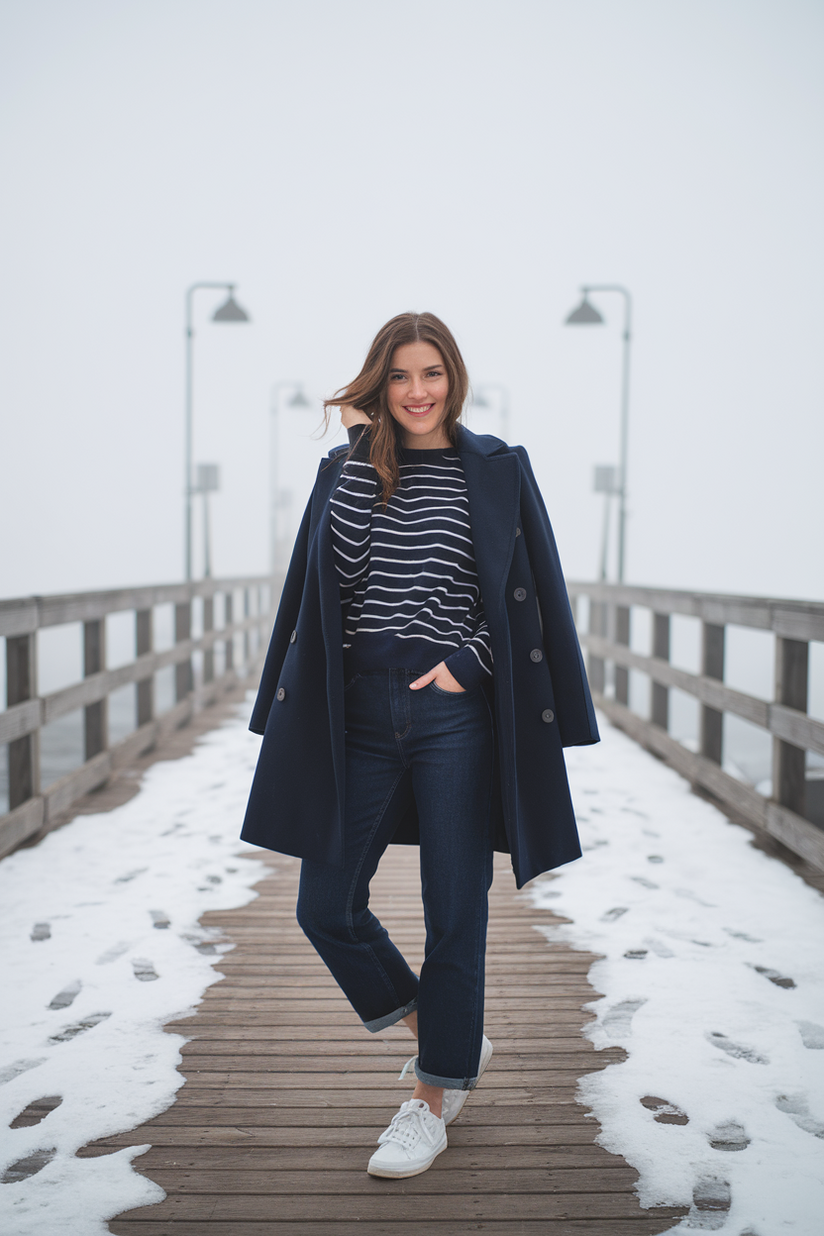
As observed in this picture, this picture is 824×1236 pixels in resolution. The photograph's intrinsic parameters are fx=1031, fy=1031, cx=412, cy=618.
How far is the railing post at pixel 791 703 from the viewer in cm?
409

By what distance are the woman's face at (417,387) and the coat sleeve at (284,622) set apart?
26cm

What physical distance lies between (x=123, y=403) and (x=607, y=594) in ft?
467

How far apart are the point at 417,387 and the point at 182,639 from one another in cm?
609

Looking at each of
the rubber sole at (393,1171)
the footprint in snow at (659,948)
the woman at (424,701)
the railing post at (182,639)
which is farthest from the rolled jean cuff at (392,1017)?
the railing post at (182,639)

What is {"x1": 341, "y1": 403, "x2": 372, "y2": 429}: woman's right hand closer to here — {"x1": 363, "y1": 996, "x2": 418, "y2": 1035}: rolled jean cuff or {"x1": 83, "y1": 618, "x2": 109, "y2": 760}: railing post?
{"x1": 363, "y1": 996, "x2": 418, "y2": 1035}: rolled jean cuff

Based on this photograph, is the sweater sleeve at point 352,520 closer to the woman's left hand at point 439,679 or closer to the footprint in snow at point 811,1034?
the woman's left hand at point 439,679

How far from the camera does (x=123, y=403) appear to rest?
142 m

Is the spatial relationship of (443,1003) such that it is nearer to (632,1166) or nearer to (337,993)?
(632,1166)

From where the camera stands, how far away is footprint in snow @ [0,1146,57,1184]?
1922mm

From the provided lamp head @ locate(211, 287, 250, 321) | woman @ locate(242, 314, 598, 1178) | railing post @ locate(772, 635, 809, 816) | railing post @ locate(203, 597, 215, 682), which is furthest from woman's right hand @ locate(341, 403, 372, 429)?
lamp head @ locate(211, 287, 250, 321)

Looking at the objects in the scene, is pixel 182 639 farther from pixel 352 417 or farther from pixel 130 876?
pixel 352 417

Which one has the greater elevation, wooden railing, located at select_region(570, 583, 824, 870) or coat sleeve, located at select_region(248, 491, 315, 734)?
coat sleeve, located at select_region(248, 491, 315, 734)

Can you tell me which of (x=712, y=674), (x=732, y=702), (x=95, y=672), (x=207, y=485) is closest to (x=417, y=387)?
(x=732, y=702)

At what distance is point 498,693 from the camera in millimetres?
1959
